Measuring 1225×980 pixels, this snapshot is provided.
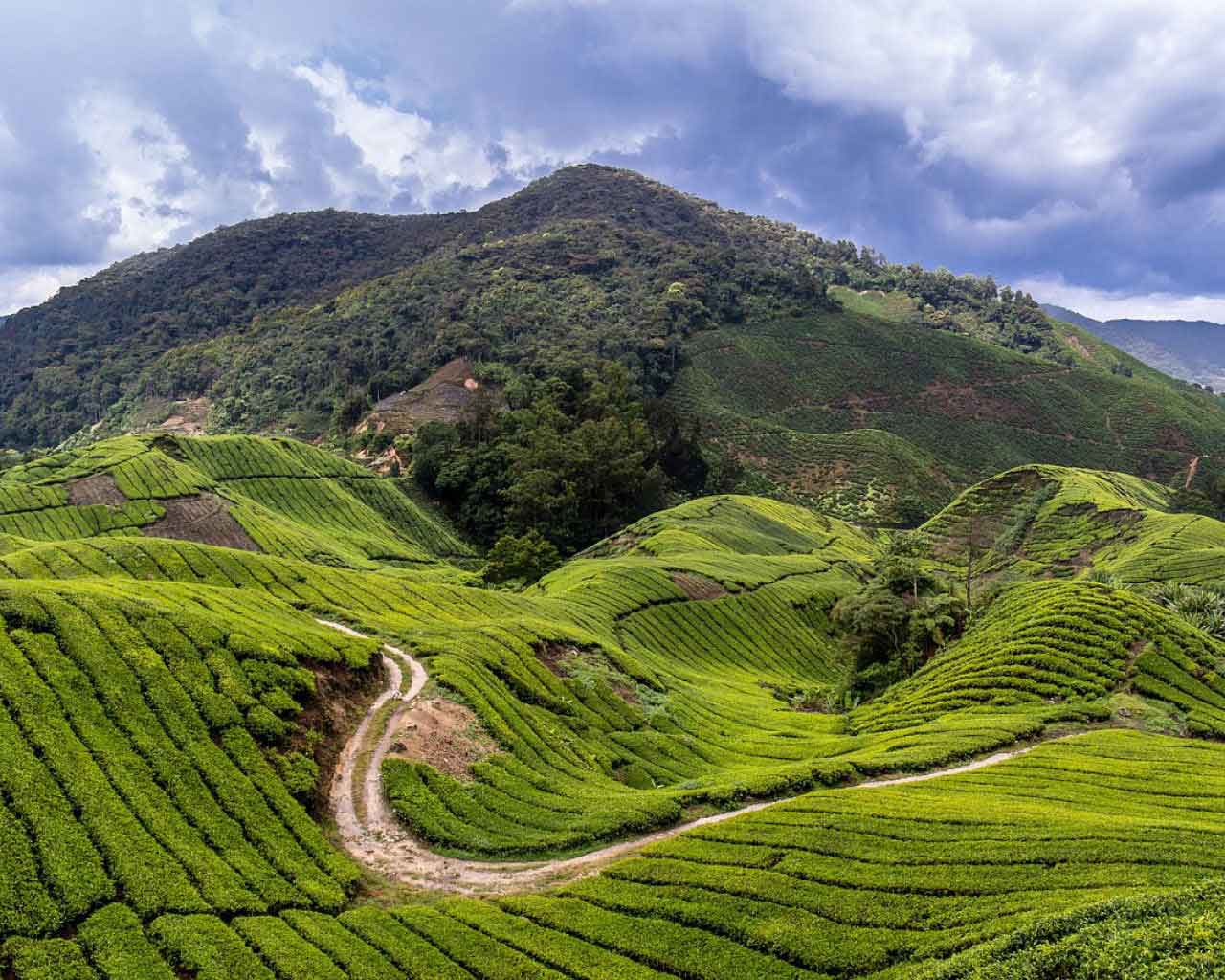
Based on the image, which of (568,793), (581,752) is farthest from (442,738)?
(581,752)

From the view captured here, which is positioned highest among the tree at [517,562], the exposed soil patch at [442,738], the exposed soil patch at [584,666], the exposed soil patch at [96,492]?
the tree at [517,562]

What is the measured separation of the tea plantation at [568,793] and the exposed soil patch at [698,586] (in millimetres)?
13118

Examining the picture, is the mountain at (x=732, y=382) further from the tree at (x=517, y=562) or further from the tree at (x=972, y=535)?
the tree at (x=517, y=562)

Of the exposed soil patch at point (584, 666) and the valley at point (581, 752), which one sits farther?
the exposed soil patch at point (584, 666)

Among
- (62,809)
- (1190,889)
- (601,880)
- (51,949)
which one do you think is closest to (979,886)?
(1190,889)

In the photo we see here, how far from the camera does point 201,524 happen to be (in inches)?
2518

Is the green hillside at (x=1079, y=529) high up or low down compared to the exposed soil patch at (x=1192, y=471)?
down

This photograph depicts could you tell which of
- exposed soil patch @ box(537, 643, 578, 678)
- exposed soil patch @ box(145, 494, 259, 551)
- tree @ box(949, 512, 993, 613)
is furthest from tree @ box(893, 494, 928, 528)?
exposed soil patch @ box(537, 643, 578, 678)

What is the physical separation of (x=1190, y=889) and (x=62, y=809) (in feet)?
75.7

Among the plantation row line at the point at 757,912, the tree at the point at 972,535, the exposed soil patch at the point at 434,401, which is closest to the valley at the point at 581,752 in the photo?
the plantation row line at the point at 757,912

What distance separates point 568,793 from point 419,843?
16.6ft

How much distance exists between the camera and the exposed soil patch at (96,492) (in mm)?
63875

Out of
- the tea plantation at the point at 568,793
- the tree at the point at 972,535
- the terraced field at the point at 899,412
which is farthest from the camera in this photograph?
the terraced field at the point at 899,412

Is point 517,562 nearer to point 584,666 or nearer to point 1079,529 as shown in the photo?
point 584,666
